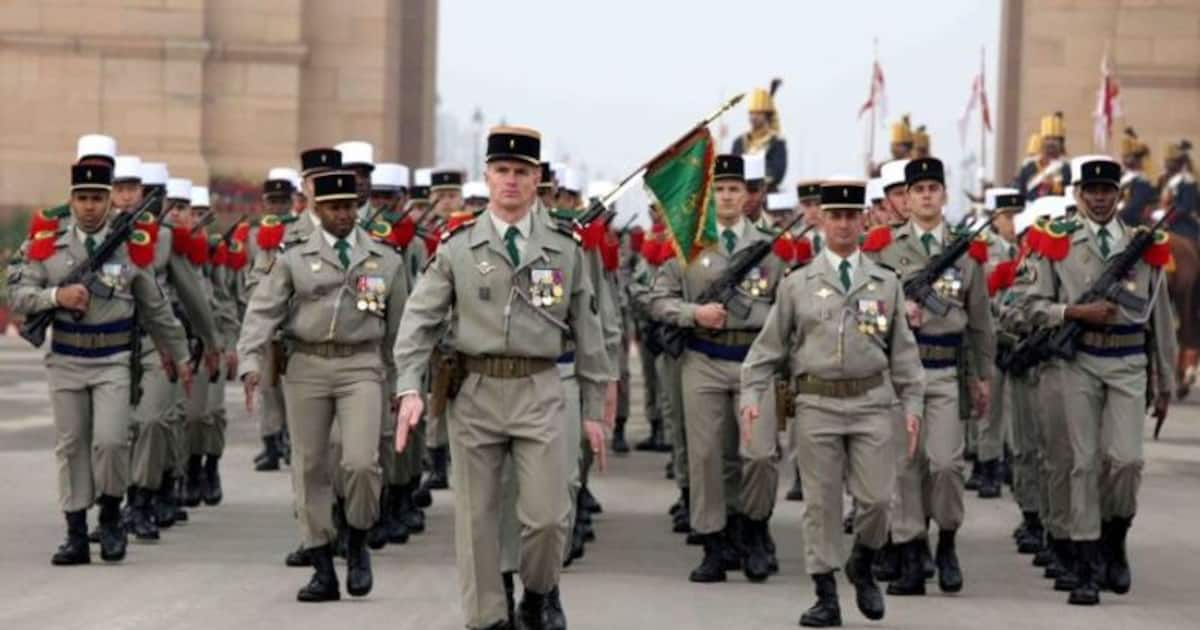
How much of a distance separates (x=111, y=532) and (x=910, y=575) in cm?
425

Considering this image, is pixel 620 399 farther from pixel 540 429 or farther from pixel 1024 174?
pixel 540 429

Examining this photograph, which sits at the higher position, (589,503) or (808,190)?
(808,190)

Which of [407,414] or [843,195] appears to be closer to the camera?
[407,414]

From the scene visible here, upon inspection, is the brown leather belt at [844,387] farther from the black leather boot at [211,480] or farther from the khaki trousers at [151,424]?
the black leather boot at [211,480]

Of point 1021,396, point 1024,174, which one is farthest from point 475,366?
point 1024,174

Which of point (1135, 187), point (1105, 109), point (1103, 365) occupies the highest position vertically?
point (1105, 109)

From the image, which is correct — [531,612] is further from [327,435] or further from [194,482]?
[194,482]

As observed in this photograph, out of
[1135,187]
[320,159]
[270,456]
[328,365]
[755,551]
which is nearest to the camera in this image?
[328,365]

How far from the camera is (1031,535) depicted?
16828 millimetres

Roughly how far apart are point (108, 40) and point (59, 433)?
2588cm

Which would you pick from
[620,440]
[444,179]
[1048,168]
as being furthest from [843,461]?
[1048,168]

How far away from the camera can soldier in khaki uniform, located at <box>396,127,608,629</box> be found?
39.5ft

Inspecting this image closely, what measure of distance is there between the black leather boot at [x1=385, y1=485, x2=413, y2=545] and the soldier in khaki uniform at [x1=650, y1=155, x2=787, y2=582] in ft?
6.46

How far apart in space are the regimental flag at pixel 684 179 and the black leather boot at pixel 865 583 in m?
2.42
